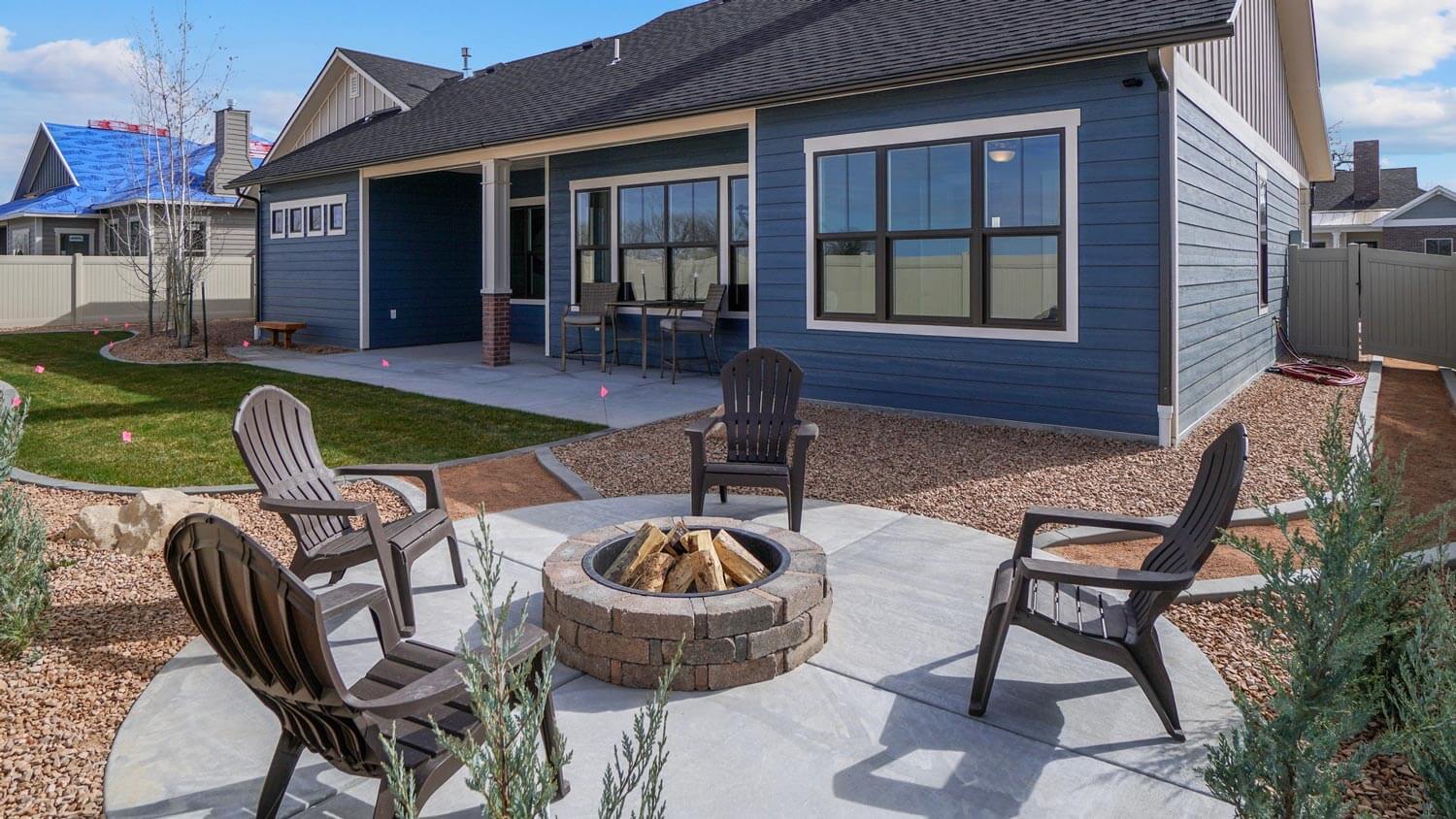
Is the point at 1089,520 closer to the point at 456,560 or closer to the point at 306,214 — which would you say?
the point at 456,560

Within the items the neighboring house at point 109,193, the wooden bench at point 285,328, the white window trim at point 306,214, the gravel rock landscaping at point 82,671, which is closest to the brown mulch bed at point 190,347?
the wooden bench at point 285,328

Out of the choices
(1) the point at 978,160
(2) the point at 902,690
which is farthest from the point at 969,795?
(1) the point at 978,160

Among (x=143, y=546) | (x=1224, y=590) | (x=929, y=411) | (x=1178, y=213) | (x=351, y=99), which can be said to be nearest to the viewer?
(x=1224, y=590)

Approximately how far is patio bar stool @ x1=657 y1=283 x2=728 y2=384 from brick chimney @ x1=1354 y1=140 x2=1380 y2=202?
31.4 m

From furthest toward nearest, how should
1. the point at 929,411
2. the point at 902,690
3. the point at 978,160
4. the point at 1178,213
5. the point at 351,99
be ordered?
1. the point at 351,99
2. the point at 929,411
3. the point at 978,160
4. the point at 1178,213
5. the point at 902,690

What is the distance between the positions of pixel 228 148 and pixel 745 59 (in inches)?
721

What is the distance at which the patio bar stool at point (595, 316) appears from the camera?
1162 centimetres

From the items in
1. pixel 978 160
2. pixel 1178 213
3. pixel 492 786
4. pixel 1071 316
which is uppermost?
pixel 978 160

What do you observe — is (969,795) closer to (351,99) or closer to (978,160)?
(978,160)

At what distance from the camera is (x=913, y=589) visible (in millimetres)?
4102

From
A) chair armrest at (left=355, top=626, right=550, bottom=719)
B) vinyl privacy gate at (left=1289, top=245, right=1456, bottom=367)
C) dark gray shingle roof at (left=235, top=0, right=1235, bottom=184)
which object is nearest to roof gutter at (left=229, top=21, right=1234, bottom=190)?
dark gray shingle roof at (left=235, top=0, right=1235, bottom=184)

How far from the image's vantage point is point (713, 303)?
437 inches

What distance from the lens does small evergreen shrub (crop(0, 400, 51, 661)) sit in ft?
11.1

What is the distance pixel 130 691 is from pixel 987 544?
12.4 ft
